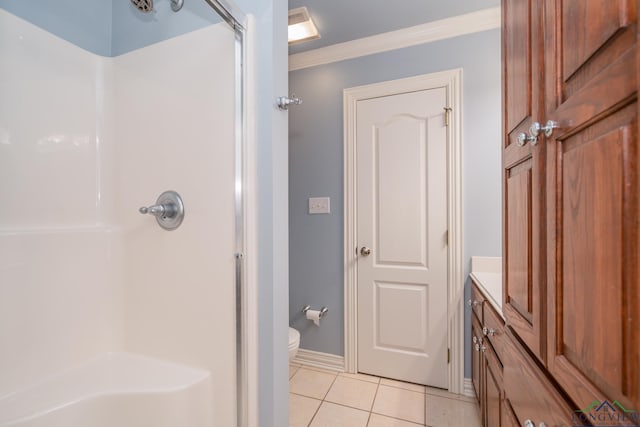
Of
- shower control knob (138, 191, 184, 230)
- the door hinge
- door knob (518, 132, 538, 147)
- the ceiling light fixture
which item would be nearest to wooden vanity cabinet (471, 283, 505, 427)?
door knob (518, 132, 538, 147)

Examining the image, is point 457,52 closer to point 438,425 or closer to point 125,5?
point 125,5

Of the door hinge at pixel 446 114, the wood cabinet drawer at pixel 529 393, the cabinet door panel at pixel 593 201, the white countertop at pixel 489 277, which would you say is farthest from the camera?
the door hinge at pixel 446 114

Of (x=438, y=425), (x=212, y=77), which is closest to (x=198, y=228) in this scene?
(x=212, y=77)

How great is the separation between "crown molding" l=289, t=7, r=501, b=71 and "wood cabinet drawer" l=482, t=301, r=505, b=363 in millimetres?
1737

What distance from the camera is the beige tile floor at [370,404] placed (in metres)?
1.60

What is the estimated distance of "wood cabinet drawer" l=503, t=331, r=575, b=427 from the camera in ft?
1.66

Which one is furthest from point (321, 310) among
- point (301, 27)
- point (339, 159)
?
point (301, 27)

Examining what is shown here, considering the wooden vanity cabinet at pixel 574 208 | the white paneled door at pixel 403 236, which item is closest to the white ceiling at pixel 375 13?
the white paneled door at pixel 403 236

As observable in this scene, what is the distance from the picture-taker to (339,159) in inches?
85.0

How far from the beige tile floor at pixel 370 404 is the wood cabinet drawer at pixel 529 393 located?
1.04 m

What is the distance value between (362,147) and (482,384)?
1.62 metres

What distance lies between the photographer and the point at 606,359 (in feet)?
1.25

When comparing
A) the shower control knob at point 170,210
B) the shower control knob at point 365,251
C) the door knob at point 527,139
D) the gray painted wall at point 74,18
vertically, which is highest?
the gray painted wall at point 74,18

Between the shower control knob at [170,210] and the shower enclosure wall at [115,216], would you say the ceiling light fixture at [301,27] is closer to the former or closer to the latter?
the shower enclosure wall at [115,216]
